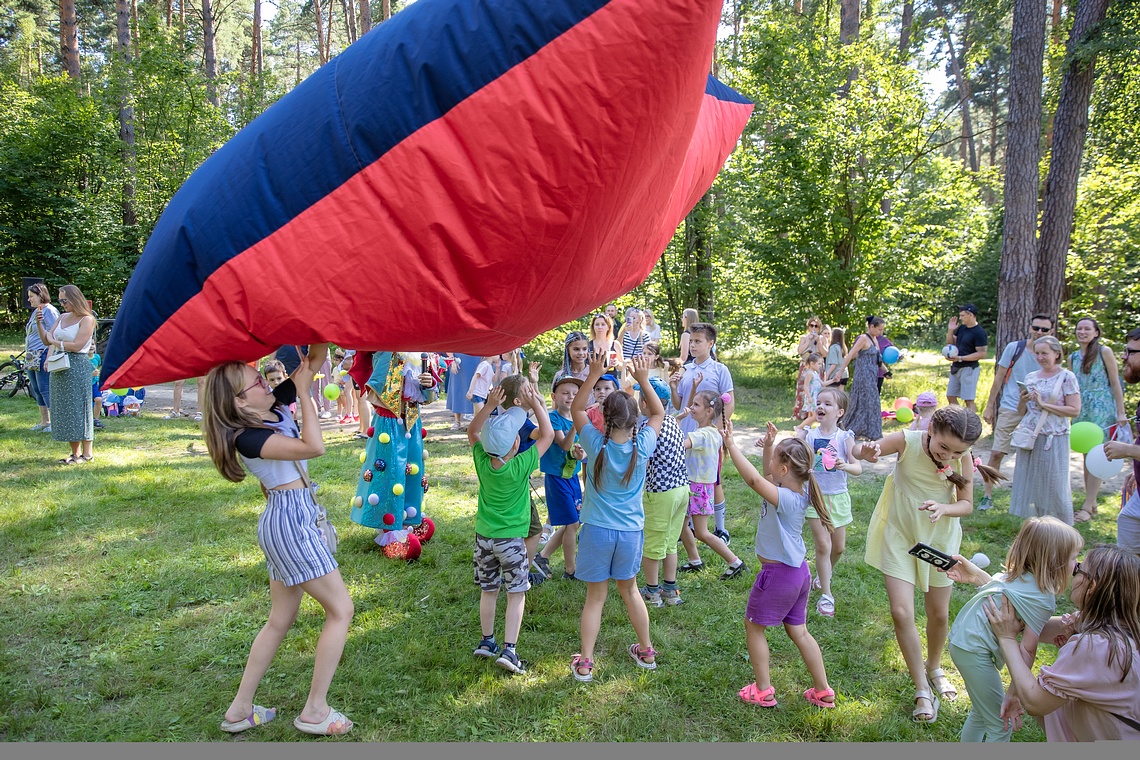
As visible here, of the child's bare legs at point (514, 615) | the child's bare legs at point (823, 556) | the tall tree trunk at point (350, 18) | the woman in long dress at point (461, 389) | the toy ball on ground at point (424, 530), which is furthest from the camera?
the tall tree trunk at point (350, 18)

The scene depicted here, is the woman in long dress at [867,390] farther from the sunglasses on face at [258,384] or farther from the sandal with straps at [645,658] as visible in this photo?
the sunglasses on face at [258,384]

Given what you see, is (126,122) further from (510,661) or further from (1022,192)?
(510,661)

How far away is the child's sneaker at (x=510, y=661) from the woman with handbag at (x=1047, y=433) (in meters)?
5.00

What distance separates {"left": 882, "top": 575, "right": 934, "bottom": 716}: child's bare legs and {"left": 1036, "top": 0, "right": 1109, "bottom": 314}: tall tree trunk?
9.50 meters

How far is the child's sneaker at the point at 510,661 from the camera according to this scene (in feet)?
14.0

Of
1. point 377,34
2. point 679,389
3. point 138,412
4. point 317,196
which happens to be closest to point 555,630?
point 679,389

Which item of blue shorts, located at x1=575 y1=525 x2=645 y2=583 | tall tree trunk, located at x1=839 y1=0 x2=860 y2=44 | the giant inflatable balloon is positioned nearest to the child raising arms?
blue shorts, located at x1=575 y1=525 x2=645 y2=583

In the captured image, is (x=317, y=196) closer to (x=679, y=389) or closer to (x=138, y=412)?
(x=679, y=389)

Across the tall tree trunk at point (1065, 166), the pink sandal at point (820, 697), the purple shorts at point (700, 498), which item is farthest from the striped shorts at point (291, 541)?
the tall tree trunk at point (1065, 166)

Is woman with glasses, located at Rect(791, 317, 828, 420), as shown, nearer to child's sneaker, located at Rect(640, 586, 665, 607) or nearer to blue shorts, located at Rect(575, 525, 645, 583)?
child's sneaker, located at Rect(640, 586, 665, 607)

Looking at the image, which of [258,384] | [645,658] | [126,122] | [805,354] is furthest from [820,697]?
[126,122]

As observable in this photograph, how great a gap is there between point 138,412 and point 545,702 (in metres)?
10.7

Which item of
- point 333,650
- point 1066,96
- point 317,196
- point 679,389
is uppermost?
point 1066,96

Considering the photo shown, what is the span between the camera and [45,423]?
10.4 meters
